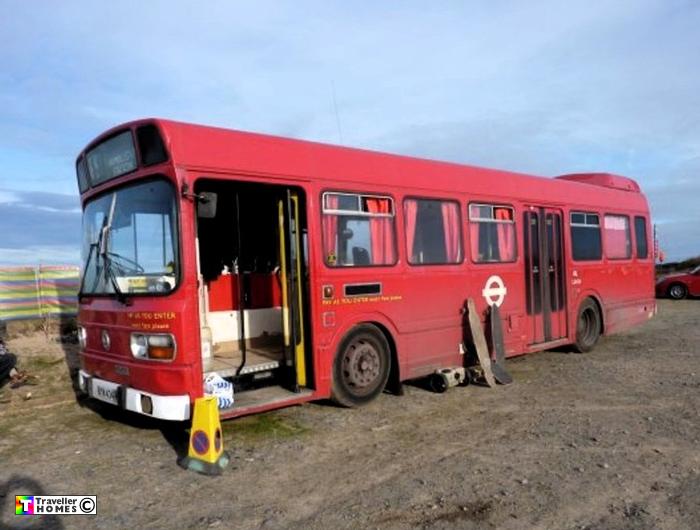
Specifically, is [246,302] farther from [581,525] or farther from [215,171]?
[581,525]

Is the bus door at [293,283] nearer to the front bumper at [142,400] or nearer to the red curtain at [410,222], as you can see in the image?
the front bumper at [142,400]

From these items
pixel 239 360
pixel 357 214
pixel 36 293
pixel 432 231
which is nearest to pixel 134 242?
pixel 239 360

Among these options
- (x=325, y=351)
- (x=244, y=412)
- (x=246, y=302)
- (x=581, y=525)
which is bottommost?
(x=581, y=525)

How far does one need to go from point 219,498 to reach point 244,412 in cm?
139

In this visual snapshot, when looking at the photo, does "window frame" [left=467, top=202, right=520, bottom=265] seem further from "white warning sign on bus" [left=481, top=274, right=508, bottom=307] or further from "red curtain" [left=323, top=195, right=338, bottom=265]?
"red curtain" [left=323, top=195, right=338, bottom=265]

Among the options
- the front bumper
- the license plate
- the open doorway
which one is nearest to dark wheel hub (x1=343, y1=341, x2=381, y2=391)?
the open doorway

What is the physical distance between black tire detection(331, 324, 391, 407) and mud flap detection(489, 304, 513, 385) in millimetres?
1950

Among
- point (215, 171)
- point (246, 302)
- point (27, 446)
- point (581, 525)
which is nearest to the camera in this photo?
point (581, 525)

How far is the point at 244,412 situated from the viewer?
6281 mm

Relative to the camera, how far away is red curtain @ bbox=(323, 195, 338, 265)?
23.1 ft

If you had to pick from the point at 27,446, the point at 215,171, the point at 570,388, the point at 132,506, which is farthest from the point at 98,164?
the point at 570,388

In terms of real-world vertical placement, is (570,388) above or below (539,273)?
below

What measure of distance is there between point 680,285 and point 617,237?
563 inches

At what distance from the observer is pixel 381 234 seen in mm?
7652
